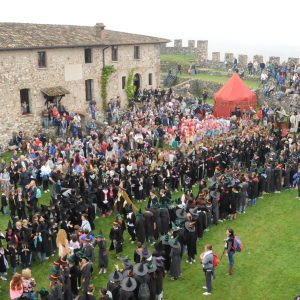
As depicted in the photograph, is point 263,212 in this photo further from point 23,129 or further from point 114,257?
point 23,129

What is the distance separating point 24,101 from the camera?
2950 cm

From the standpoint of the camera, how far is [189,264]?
50.1 feet

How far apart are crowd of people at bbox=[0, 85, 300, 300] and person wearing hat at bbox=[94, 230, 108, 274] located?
0.11 ft

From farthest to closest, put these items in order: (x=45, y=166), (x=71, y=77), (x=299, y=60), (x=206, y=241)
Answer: (x=299, y=60), (x=71, y=77), (x=45, y=166), (x=206, y=241)

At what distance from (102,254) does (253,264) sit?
508cm

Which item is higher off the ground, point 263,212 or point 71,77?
point 71,77

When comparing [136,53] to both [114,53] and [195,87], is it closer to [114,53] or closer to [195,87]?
[114,53]

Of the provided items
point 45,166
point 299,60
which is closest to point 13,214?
point 45,166

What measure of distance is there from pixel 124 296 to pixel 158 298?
1.57 meters

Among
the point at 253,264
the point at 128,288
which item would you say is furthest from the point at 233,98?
the point at 128,288

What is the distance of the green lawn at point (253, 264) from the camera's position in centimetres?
1364

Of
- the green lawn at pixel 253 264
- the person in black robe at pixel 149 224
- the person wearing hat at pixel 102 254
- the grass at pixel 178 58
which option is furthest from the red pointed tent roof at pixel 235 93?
the person wearing hat at pixel 102 254

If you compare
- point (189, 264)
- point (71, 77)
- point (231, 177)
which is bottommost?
point (189, 264)

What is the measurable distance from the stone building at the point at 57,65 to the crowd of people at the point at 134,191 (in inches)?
87.6
